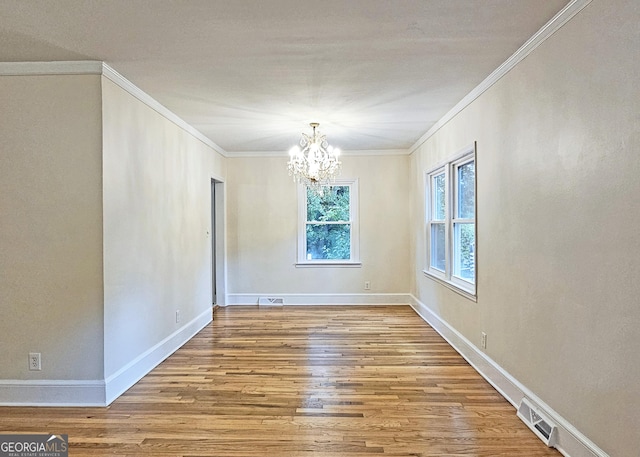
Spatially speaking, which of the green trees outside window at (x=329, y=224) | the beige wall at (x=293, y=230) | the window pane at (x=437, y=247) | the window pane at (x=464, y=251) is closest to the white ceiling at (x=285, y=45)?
the window pane at (x=464, y=251)

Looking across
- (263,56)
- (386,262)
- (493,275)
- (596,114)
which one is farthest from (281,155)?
(596,114)

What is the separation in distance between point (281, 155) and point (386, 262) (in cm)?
242

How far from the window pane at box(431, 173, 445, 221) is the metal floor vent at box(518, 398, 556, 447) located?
2761mm

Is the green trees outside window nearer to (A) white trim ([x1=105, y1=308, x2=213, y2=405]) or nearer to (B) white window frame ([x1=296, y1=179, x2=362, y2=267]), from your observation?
(B) white window frame ([x1=296, y1=179, x2=362, y2=267])

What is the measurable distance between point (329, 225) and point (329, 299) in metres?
1.21

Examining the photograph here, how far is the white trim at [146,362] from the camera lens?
9.49 feet

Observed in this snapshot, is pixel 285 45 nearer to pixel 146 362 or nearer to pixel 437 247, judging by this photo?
pixel 146 362

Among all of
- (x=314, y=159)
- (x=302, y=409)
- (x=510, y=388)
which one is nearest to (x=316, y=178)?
(x=314, y=159)

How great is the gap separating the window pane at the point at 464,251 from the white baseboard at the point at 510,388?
60 centimetres

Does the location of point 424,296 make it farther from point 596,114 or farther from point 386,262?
point 596,114

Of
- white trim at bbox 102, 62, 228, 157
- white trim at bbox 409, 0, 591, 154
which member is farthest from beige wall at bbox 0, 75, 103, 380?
white trim at bbox 409, 0, 591, 154

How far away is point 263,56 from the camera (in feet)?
8.73

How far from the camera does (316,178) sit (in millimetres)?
4527

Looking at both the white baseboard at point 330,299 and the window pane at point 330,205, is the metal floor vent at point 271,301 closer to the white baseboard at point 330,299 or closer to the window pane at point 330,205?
the white baseboard at point 330,299
